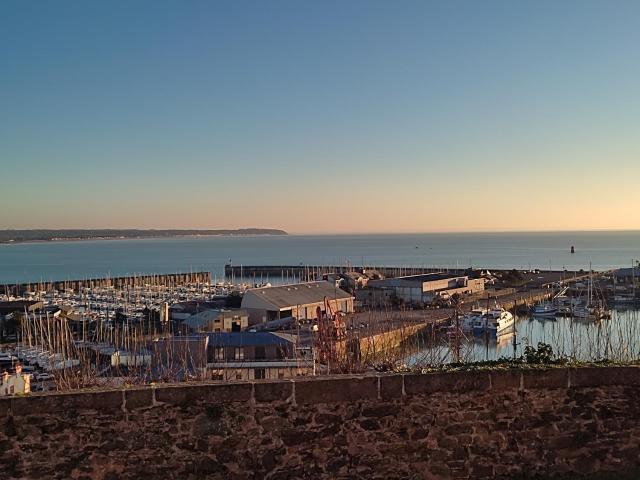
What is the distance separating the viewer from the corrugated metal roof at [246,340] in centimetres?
2278

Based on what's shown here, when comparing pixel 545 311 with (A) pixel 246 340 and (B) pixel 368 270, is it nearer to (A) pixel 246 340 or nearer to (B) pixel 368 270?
(A) pixel 246 340

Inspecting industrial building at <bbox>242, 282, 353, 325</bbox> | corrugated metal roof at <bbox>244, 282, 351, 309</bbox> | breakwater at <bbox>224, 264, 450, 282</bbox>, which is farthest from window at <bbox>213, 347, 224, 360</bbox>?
breakwater at <bbox>224, 264, 450, 282</bbox>

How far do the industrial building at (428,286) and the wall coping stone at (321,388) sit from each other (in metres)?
43.8

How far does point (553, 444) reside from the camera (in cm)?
549

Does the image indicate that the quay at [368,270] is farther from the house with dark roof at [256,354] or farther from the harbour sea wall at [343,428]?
the harbour sea wall at [343,428]

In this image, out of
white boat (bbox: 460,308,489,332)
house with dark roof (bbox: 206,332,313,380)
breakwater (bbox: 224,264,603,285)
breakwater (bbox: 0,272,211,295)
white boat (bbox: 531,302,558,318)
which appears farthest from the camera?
breakwater (bbox: 224,264,603,285)

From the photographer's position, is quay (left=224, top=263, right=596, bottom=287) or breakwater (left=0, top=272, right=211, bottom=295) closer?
breakwater (left=0, top=272, right=211, bottom=295)

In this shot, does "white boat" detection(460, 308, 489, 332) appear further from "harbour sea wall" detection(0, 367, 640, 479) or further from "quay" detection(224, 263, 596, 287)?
"harbour sea wall" detection(0, 367, 640, 479)

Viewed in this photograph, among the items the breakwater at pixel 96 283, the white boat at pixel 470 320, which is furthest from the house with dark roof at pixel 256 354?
the breakwater at pixel 96 283

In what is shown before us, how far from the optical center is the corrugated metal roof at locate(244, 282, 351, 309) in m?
39.6

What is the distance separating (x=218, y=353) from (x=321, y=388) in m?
17.0

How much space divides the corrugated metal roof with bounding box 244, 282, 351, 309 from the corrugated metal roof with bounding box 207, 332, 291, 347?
14.6 metres

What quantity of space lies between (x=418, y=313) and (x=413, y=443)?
124ft

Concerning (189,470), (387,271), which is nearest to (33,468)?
(189,470)
